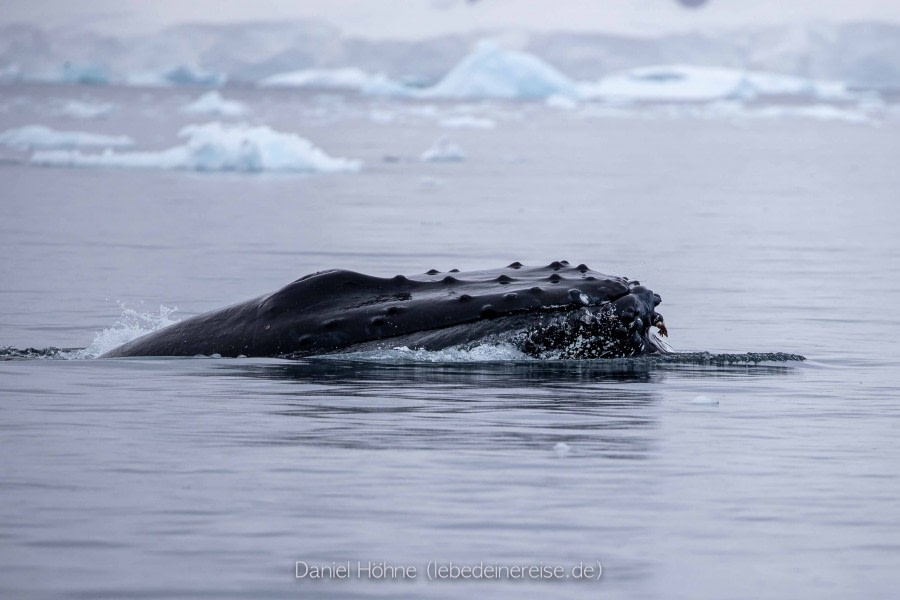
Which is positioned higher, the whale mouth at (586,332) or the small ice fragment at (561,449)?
the whale mouth at (586,332)

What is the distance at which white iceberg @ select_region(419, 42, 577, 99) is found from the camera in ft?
465

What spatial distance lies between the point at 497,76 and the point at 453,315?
13383 centimetres

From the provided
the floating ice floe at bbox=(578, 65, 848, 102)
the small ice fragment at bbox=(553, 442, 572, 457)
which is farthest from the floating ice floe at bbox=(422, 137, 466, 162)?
the floating ice floe at bbox=(578, 65, 848, 102)

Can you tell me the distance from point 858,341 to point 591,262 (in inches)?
337

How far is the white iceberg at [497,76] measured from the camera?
142 metres

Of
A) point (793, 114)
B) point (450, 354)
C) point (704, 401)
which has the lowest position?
point (704, 401)

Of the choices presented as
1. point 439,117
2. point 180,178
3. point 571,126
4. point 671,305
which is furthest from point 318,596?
point 439,117

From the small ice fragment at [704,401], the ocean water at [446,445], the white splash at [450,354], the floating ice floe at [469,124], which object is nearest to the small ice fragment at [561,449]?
the ocean water at [446,445]

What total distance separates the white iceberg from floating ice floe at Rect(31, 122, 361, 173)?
92253 millimetres

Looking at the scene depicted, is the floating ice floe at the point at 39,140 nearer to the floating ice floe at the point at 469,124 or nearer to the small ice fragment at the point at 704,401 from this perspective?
the small ice fragment at the point at 704,401

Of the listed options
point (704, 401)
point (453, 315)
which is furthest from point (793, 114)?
point (704, 401)

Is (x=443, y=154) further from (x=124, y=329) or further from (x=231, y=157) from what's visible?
(x=124, y=329)

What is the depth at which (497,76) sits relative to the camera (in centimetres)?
14425

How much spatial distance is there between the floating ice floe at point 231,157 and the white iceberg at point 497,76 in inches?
3632
